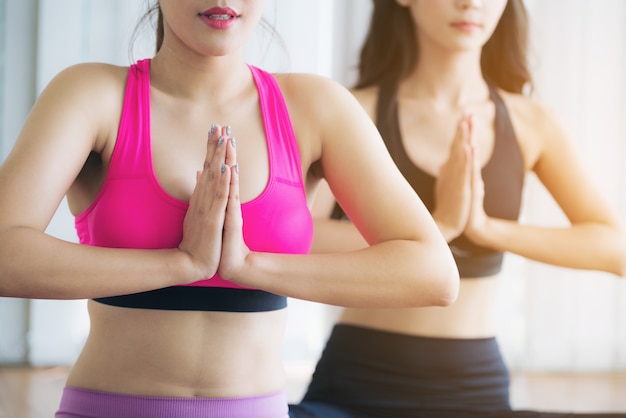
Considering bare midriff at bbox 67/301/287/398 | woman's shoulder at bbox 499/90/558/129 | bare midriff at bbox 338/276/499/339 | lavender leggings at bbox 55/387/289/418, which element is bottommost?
bare midriff at bbox 338/276/499/339

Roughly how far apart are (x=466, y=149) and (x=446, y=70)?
9.0 inches

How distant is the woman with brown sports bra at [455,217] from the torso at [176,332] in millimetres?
349

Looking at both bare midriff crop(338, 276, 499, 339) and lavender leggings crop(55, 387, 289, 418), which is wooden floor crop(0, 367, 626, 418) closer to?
bare midriff crop(338, 276, 499, 339)

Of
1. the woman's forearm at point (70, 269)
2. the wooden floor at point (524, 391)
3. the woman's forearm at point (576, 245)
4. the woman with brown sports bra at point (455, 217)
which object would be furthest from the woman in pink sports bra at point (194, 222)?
the wooden floor at point (524, 391)

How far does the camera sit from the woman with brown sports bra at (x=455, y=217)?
1214 mm

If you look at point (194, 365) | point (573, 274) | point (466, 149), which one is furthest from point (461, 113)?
point (573, 274)

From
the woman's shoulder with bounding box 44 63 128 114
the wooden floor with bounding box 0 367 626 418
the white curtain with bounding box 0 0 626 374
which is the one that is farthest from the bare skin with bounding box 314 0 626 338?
the white curtain with bounding box 0 0 626 374

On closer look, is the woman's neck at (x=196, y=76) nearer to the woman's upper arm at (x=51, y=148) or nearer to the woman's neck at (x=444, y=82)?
the woman's upper arm at (x=51, y=148)

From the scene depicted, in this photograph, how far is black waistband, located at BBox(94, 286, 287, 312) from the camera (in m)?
0.82

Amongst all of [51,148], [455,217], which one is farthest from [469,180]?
[51,148]

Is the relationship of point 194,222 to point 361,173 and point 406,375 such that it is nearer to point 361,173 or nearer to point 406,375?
point 361,173

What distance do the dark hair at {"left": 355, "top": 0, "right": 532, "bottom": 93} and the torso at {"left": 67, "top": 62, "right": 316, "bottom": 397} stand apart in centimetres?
54

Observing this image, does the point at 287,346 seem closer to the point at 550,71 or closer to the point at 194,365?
the point at 550,71

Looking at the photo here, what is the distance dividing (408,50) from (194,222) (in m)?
0.69
